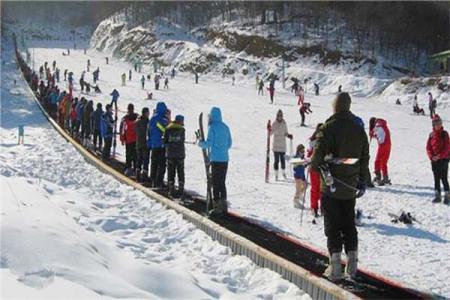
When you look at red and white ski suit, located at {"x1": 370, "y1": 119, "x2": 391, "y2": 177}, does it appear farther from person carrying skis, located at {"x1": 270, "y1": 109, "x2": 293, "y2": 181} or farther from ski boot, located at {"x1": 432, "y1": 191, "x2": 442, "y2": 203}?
person carrying skis, located at {"x1": 270, "y1": 109, "x2": 293, "y2": 181}

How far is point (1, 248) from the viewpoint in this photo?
4809 mm

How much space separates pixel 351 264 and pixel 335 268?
8.1 inches

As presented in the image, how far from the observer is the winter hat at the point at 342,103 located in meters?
5.86

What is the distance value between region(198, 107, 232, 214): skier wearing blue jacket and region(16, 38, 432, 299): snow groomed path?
499 millimetres

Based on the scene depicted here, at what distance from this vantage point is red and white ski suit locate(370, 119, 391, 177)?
1256cm

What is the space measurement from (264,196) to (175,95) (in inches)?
1192

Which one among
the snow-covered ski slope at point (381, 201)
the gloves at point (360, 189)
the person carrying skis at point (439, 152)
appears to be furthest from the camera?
the person carrying skis at point (439, 152)

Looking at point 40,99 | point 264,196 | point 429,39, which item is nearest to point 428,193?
point 264,196

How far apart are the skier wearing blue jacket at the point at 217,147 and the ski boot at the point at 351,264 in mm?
3515

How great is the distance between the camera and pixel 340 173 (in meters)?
5.86

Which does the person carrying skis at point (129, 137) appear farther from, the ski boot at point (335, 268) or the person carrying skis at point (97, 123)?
the ski boot at point (335, 268)

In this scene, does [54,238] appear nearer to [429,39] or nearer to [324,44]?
[324,44]

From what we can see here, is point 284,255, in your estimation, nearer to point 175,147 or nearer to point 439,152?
point 175,147

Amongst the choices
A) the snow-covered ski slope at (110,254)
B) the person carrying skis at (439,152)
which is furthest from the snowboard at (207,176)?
the person carrying skis at (439,152)
